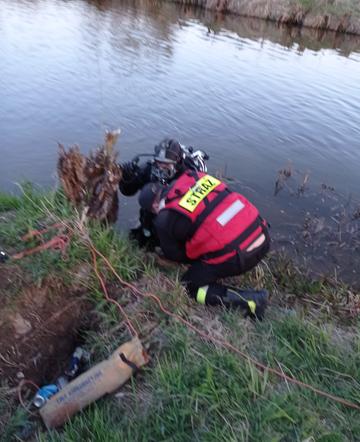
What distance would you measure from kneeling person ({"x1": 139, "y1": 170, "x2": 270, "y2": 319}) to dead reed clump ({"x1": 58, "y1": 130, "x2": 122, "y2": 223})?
685 millimetres

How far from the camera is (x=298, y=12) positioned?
18625mm

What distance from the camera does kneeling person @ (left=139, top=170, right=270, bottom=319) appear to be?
10.2ft

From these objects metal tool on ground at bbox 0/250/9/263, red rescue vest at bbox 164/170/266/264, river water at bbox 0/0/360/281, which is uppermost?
red rescue vest at bbox 164/170/266/264

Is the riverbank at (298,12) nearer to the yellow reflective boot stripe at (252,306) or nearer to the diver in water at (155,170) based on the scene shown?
the diver in water at (155,170)

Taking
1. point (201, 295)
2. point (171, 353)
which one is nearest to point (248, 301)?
point (201, 295)

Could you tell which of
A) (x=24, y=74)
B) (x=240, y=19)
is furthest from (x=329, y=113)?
(x=240, y=19)

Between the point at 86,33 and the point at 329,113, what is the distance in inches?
310

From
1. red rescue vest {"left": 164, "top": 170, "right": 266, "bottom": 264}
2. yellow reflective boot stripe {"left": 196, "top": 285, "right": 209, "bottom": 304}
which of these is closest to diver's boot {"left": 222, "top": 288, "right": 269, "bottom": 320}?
yellow reflective boot stripe {"left": 196, "top": 285, "right": 209, "bottom": 304}

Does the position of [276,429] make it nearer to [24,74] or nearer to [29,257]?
[29,257]

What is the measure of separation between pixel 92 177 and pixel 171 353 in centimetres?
190

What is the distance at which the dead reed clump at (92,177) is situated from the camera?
11.9 feet

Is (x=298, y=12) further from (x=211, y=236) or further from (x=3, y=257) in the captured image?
(x=3, y=257)

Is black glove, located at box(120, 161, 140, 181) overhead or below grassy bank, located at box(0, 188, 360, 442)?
overhead

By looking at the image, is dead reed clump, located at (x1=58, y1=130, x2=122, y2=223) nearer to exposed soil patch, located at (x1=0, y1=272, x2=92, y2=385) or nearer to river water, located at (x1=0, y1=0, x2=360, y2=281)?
exposed soil patch, located at (x1=0, y1=272, x2=92, y2=385)
